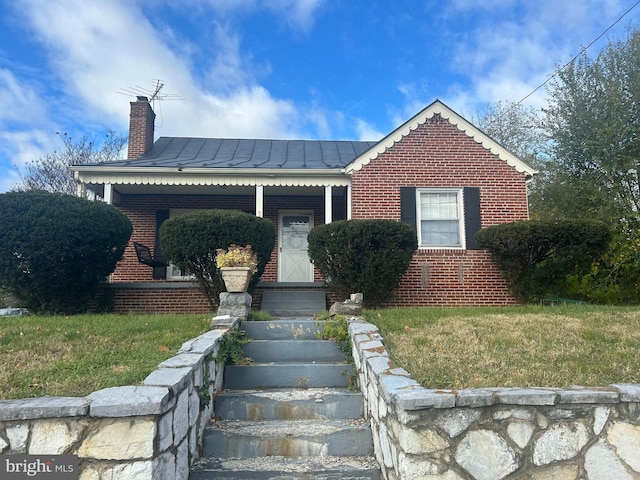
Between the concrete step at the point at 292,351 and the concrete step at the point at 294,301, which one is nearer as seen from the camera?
the concrete step at the point at 292,351

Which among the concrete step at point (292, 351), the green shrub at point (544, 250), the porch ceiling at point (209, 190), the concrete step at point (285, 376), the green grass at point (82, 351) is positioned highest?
the porch ceiling at point (209, 190)

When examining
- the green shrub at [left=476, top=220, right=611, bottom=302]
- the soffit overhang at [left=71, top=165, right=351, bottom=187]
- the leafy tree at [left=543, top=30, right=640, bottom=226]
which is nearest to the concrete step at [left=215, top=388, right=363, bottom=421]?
the green shrub at [left=476, top=220, right=611, bottom=302]

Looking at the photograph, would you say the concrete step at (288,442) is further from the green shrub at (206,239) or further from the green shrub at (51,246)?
the green shrub at (51,246)

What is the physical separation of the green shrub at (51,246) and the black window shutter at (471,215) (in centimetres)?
650

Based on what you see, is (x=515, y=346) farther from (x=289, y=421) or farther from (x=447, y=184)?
(x=447, y=184)

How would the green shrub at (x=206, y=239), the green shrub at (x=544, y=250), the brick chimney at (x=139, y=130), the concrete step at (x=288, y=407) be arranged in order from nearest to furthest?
the concrete step at (x=288, y=407), the green shrub at (x=206, y=239), the green shrub at (x=544, y=250), the brick chimney at (x=139, y=130)

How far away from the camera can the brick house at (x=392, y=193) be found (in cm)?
898

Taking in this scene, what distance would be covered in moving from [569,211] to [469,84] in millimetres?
4456

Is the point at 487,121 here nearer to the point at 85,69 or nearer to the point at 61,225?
the point at 85,69

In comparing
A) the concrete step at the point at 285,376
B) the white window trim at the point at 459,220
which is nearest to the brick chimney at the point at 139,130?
the white window trim at the point at 459,220

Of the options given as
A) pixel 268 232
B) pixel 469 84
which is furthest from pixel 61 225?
pixel 469 84

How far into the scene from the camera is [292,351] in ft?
15.7

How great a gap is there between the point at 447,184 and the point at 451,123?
1.34 meters

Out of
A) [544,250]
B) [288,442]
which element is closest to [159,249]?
[544,250]
